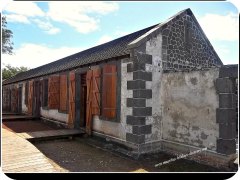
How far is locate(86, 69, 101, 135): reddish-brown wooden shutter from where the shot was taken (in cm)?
918

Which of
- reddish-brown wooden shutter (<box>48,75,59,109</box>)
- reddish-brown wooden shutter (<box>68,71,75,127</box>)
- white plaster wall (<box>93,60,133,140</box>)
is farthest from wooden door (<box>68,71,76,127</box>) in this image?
white plaster wall (<box>93,60,133,140</box>)

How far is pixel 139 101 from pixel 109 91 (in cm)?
153

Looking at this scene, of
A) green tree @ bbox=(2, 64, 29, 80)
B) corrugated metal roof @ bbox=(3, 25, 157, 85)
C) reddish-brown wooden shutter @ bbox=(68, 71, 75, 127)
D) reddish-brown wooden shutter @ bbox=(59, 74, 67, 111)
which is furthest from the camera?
green tree @ bbox=(2, 64, 29, 80)

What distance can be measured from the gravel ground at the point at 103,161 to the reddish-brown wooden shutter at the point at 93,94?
Answer: 57.2 inches

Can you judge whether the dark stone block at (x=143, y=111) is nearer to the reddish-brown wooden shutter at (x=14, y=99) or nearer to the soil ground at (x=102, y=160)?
the soil ground at (x=102, y=160)

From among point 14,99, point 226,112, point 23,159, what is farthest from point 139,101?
point 14,99

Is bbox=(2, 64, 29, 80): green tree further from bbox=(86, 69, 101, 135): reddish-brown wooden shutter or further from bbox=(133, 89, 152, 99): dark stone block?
bbox=(133, 89, 152, 99): dark stone block

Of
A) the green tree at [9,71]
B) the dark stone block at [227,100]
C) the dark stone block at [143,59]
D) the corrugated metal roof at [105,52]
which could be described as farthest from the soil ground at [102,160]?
the green tree at [9,71]

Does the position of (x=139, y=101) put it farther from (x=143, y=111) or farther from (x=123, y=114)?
(x=123, y=114)
